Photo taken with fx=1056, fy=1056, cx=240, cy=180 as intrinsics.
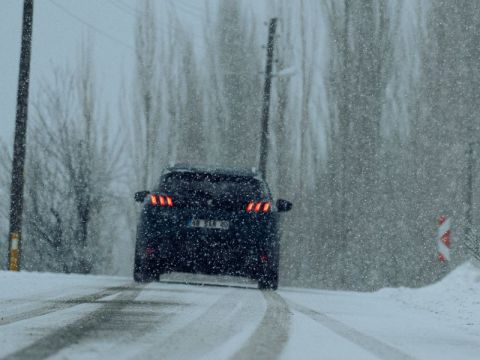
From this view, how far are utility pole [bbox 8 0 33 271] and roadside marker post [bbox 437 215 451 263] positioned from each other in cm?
814

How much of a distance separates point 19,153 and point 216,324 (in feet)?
46.5

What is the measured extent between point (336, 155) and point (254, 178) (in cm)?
2510

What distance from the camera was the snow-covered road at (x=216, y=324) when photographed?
20.4ft

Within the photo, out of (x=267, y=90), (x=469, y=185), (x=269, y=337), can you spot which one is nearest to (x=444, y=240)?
(x=269, y=337)

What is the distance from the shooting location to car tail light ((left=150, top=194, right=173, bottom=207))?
13.4m

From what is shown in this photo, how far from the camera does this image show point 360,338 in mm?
7461

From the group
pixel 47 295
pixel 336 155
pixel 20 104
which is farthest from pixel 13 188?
pixel 336 155

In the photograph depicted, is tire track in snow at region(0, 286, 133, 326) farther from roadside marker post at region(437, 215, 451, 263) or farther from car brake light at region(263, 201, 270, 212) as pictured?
roadside marker post at region(437, 215, 451, 263)

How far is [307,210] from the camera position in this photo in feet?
135

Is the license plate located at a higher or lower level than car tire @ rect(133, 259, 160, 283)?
higher

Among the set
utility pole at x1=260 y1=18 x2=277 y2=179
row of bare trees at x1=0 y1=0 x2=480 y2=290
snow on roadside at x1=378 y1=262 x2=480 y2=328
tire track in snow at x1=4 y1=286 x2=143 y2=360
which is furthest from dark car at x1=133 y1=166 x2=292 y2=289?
utility pole at x1=260 y1=18 x2=277 y2=179

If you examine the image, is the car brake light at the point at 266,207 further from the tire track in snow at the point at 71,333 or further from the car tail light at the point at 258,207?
the tire track in snow at the point at 71,333

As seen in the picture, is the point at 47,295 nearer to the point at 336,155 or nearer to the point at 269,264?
the point at 269,264

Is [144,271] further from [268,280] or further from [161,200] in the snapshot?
[268,280]
